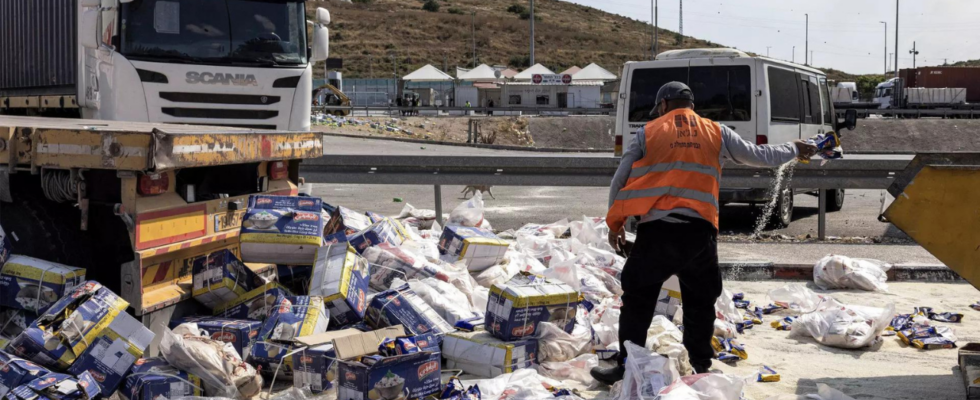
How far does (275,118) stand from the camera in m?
10.7

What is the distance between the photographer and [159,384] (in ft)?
14.1

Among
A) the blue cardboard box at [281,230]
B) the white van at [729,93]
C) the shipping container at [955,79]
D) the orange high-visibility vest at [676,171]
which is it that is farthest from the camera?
the shipping container at [955,79]

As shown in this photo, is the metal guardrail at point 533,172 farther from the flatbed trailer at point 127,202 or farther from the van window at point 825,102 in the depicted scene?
the flatbed trailer at point 127,202

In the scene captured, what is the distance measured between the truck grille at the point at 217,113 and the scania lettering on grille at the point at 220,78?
1.03 feet

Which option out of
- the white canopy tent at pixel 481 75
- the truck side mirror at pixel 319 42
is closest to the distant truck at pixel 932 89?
the white canopy tent at pixel 481 75

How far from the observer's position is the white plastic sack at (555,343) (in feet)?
16.7

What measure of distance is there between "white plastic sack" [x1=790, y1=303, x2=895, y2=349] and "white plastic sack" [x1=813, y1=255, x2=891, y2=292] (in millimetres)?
1363

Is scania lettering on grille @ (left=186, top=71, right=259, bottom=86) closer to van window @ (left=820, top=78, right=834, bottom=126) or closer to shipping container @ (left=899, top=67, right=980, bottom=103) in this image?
van window @ (left=820, top=78, right=834, bottom=126)

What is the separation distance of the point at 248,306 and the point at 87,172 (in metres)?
1.13

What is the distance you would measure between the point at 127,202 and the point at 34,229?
0.82 metres

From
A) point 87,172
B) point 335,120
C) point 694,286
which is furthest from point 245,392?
point 335,120

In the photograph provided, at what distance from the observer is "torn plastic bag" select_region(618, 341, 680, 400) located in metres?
4.13

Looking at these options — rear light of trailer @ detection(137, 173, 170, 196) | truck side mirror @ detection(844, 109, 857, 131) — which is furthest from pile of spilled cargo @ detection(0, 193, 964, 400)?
truck side mirror @ detection(844, 109, 857, 131)

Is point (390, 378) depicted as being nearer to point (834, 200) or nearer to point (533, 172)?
point (533, 172)
